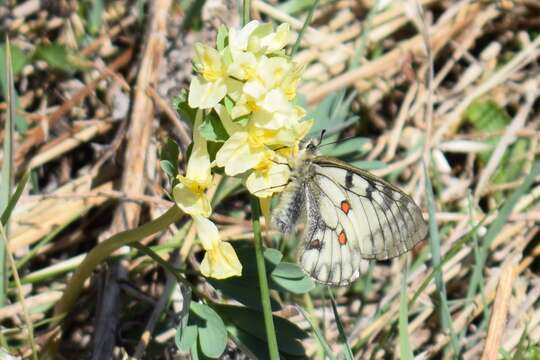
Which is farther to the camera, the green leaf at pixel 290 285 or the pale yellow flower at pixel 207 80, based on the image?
the green leaf at pixel 290 285

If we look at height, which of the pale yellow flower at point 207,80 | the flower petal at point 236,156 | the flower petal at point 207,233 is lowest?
the flower petal at point 207,233

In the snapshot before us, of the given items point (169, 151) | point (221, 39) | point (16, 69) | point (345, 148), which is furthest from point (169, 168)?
point (16, 69)

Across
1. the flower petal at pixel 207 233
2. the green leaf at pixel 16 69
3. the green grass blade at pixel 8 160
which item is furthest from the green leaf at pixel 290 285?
the green leaf at pixel 16 69

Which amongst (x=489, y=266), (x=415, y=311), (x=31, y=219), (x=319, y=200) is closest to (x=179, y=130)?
(x=31, y=219)

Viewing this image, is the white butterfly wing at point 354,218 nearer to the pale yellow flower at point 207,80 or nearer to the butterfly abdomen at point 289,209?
the butterfly abdomen at point 289,209

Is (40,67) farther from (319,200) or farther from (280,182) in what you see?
(280,182)

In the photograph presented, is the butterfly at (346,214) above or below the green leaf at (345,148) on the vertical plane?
below

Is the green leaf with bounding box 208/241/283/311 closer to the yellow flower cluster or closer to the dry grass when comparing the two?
the yellow flower cluster
